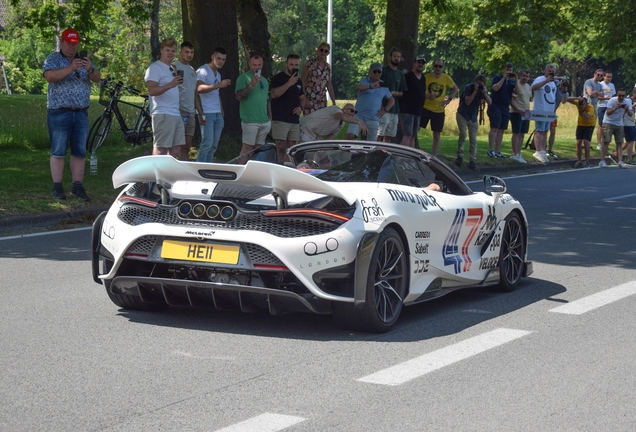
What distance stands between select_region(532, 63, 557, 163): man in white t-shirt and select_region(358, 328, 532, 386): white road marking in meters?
18.0

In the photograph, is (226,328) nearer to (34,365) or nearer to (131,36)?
(34,365)

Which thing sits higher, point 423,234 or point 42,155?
point 423,234

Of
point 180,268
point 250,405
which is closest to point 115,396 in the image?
point 250,405

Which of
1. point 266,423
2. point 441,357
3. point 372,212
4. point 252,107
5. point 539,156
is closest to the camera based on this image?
point 266,423

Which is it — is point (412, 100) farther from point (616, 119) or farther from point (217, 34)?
point (616, 119)

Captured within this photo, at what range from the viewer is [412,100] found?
19906 millimetres

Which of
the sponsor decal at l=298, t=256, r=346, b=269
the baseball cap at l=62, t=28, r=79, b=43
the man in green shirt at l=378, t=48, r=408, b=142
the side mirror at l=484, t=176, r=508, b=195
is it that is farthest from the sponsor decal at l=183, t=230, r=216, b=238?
the man in green shirt at l=378, t=48, r=408, b=142

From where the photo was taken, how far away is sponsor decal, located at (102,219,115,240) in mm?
7043

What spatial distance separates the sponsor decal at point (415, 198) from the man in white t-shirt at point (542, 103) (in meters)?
17.4

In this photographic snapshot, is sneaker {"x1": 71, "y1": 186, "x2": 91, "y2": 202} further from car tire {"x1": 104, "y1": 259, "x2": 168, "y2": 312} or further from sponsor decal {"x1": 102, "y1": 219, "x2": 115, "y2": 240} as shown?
sponsor decal {"x1": 102, "y1": 219, "x2": 115, "y2": 240}

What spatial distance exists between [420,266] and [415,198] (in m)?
0.46

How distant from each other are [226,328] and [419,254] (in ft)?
4.55

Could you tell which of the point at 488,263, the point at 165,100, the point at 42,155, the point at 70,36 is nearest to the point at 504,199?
the point at 488,263

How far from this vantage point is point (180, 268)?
688 centimetres
